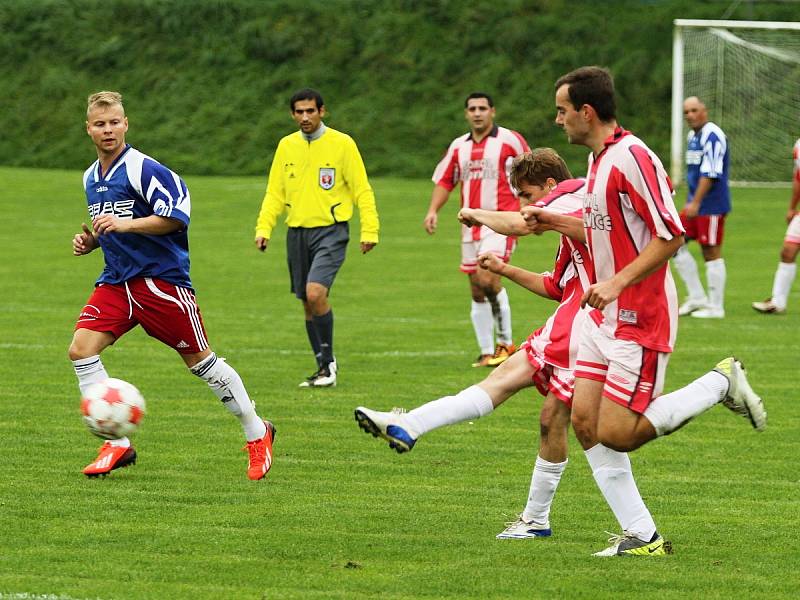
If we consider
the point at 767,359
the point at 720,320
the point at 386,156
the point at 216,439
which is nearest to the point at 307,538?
the point at 216,439

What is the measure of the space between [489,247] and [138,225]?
19.4 feet

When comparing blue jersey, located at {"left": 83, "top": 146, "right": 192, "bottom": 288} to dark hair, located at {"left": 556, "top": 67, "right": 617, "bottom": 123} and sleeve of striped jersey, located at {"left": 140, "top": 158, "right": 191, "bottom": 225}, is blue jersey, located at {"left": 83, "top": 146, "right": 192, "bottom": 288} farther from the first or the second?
dark hair, located at {"left": 556, "top": 67, "right": 617, "bottom": 123}

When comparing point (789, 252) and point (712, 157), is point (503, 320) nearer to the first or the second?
point (712, 157)

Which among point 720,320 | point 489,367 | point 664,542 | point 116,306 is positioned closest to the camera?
point 664,542

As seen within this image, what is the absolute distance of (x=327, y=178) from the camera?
11547mm

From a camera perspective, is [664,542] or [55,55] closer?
[664,542]

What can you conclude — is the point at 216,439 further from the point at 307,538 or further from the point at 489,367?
the point at 489,367

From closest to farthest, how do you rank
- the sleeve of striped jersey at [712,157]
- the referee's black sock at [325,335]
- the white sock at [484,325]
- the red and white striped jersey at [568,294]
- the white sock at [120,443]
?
the red and white striped jersey at [568,294] < the white sock at [120,443] < the referee's black sock at [325,335] < the white sock at [484,325] < the sleeve of striped jersey at [712,157]

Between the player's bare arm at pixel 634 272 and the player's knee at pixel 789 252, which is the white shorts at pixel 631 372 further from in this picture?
the player's knee at pixel 789 252

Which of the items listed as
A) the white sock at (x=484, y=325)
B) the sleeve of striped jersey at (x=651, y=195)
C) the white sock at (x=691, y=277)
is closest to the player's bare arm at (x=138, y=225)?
the sleeve of striped jersey at (x=651, y=195)

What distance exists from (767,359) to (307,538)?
753cm

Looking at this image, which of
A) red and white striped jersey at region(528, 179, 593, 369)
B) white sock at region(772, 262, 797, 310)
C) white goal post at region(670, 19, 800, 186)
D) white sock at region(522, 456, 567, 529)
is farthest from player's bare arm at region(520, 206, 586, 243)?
white goal post at region(670, 19, 800, 186)

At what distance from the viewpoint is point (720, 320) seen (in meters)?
15.9

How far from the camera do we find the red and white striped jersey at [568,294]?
618 cm
